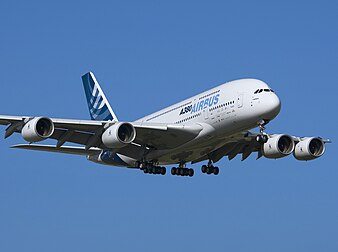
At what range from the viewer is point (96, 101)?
208 ft

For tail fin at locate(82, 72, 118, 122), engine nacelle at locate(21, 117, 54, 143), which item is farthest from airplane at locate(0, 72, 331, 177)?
tail fin at locate(82, 72, 118, 122)

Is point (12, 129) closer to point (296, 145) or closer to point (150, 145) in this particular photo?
point (150, 145)

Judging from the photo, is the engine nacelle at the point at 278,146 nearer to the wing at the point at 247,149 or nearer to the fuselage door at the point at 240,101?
the wing at the point at 247,149

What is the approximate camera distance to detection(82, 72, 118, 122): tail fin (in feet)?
201

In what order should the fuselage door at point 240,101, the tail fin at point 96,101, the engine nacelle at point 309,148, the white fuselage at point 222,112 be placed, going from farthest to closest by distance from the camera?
the tail fin at point 96,101 → the engine nacelle at point 309,148 → the fuselage door at point 240,101 → the white fuselage at point 222,112

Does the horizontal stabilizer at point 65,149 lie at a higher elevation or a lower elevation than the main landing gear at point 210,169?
higher

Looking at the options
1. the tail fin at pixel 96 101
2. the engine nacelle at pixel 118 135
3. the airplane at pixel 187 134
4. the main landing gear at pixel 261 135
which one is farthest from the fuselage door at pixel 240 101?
the tail fin at pixel 96 101

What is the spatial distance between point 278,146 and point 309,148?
7.17ft

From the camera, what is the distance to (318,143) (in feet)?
178

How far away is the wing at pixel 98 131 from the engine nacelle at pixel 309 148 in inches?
317

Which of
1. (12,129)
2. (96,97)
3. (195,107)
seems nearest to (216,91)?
(195,107)

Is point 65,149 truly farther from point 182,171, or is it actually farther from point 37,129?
point 182,171

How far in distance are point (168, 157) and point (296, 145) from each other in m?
8.05

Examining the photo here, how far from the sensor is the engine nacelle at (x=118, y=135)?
4775cm
